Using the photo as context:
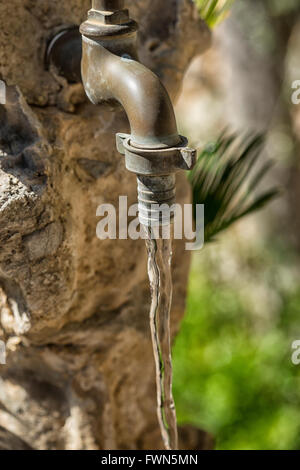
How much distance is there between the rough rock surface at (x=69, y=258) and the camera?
52.9 inches

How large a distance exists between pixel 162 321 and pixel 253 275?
2495mm

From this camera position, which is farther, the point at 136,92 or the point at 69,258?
the point at 69,258

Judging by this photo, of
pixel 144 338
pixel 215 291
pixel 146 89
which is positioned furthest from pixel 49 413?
pixel 215 291

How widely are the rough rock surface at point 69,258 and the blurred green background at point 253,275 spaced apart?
1276mm

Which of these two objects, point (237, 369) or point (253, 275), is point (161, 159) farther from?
point (253, 275)

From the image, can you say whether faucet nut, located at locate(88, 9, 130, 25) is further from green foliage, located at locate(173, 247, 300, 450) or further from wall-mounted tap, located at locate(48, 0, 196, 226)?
green foliage, located at locate(173, 247, 300, 450)

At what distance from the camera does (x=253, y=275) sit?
3.94 metres

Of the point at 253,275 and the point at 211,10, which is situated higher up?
the point at 211,10

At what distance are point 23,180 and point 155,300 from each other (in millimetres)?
388

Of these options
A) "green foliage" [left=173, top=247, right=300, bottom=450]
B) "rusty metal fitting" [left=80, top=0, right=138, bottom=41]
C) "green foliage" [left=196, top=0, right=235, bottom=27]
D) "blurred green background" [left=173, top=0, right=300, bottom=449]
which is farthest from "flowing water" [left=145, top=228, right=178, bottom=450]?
"blurred green background" [left=173, top=0, right=300, bottom=449]

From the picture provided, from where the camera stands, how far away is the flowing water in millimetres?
1380

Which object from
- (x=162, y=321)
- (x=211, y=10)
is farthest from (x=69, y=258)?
(x=211, y=10)

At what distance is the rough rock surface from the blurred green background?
4.19 ft

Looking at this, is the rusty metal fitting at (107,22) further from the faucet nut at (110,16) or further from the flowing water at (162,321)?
the flowing water at (162,321)
